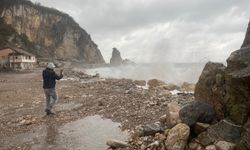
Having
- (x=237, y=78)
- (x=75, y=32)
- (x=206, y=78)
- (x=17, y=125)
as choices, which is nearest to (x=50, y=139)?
(x=17, y=125)

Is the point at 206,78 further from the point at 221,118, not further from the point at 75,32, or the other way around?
the point at 75,32

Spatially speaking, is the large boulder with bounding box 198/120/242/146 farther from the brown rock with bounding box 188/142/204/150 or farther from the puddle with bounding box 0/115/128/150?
the puddle with bounding box 0/115/128/150

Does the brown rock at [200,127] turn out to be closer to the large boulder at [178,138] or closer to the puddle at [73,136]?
the large boulder at [178,138]

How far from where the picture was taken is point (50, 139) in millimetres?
9234

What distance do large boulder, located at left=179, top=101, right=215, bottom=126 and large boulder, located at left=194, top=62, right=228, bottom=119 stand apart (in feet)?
0.65

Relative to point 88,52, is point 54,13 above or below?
above

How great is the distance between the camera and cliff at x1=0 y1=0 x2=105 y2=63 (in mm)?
93562

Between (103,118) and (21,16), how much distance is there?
93675 mm

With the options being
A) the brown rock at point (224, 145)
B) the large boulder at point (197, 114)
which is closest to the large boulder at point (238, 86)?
the large boulder at point (197, 114)

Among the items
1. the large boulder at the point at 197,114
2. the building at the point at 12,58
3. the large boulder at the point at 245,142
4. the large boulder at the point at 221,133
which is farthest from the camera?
the building at the point at 12,58

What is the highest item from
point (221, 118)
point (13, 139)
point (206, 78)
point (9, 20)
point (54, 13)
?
point (54, 13)

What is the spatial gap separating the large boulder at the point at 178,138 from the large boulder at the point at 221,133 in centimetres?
36

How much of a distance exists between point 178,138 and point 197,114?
0.93 meters

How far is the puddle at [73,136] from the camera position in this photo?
28.2ft
